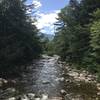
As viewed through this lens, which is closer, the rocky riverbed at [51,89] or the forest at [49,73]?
the rocky riverbed at [51,89]

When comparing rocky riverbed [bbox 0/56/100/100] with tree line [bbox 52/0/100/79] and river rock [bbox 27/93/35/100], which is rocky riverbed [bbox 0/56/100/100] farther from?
tree line [bbox 52/0/100/79]

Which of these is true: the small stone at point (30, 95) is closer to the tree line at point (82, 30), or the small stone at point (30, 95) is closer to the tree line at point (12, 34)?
the tree line at point (12, 34)

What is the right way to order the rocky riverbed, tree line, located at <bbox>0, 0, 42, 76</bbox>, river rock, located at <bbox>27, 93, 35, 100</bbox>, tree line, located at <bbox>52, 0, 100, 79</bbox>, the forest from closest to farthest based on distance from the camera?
1. river rock, located at <bbox>27, 93, 35, 100</bbox>
2. the rocky riverbed
3. the forest
4. tree line, located at <bbox>0, 0, 42, 76</bbox>
5. tree line, located at <bbox>52, 0, 100, 79</bbox>

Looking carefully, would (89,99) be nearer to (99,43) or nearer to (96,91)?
(96,91)

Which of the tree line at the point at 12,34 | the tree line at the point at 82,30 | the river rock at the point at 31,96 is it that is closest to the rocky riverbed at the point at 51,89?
the river rock at the point at 31,96

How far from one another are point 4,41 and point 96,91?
27.5 feet

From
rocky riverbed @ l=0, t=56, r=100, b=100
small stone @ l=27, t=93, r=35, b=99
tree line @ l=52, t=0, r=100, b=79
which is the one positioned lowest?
rocky riverbed @ l=0, t=56, r=100, b=100

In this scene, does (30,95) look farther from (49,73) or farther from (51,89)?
(49,73)

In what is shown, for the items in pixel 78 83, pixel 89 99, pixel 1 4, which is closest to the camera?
pixel 89 99

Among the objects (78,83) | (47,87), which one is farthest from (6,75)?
(78,83)

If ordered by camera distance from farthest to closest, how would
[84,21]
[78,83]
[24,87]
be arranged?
[84,21] → [78,83] → [24,87]

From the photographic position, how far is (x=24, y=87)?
58.3 feet

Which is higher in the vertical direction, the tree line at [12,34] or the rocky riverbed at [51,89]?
the tree line at [12,34]

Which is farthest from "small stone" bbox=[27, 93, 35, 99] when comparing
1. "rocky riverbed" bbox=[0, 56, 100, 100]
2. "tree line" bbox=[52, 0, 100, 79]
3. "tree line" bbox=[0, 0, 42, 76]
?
"tree line" bbox=[52, 0, 100, 79]
